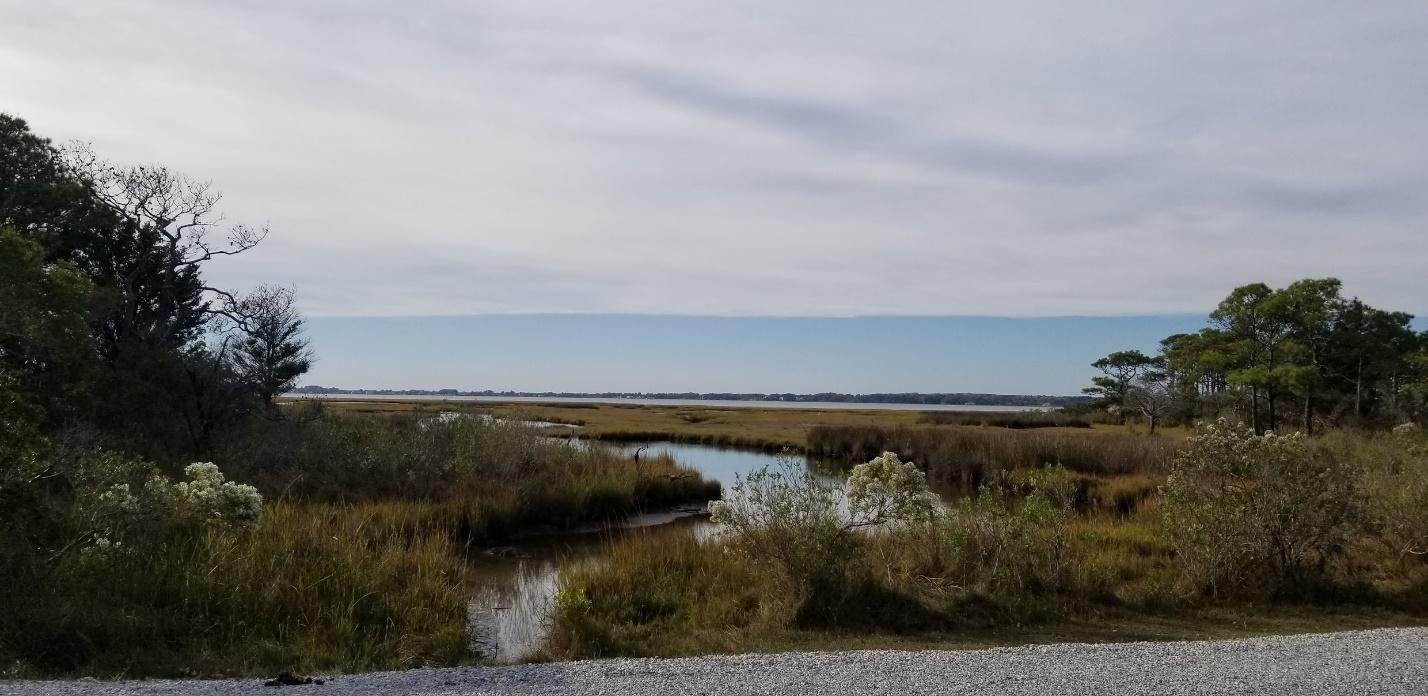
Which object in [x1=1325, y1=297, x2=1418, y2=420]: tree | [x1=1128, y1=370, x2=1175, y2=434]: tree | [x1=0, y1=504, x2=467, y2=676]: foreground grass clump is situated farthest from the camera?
[x1=1128, y1=370, x2=1175, y2=434]: tree

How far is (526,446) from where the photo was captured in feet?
72.5

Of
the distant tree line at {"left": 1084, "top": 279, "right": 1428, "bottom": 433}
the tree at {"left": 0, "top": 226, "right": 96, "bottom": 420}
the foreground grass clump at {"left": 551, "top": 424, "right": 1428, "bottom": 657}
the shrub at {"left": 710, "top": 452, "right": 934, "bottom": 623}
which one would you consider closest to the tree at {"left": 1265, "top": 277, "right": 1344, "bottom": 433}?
the distant tree line at {"left": 1084, "top": 279, "right": 1428, "bottom": 433}

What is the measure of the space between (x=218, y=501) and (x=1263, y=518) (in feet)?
37.2

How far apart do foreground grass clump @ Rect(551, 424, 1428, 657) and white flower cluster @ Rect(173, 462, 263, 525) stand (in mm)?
3677

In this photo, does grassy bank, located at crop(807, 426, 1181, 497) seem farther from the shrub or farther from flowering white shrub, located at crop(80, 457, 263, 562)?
flowering white shrub, located at crop(80, 457, 263, 562)

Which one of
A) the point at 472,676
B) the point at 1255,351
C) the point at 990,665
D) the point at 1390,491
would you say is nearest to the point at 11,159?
the point at 472,676

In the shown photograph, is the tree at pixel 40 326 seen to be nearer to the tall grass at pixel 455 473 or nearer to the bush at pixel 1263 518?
the tall grass at pixel 455 473

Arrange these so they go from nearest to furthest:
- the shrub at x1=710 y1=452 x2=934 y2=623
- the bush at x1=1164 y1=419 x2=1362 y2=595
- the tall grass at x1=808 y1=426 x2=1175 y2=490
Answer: the shrub at x1=710 y1=452 x2=934 y2=623, the bush at x1=1164 y1=419 x2=1362 y2=595, the tall grass at x1=808 y1=426 x2=1175 y2=490

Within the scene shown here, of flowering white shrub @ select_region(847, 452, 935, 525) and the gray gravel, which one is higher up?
flowering white shrub @ select_region(847, 452, 935, 525)

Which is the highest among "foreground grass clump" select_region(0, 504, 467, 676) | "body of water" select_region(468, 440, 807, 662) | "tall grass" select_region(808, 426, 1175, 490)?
"tall grass" select_region(808, 426, 1175, 490)

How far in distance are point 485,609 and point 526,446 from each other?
1158 cm

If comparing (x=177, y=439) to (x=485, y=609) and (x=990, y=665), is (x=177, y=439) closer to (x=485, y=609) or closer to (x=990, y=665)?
(x=485, y=609)

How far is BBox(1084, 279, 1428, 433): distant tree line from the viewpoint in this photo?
3281cm

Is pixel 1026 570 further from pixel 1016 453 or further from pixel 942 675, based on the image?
pixel 1016 453
